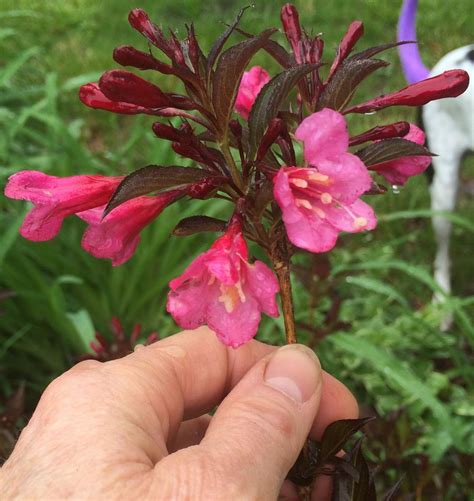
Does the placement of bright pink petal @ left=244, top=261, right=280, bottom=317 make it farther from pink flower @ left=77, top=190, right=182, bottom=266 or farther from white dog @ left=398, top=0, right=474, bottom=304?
white dog @ left=398, top=0, right=474, bottom=304

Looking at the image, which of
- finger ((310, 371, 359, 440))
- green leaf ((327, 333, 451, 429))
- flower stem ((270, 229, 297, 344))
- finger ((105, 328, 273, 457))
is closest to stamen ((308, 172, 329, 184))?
flower stem ((270, 229, 297, 344))

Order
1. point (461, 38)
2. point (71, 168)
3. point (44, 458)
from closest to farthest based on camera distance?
point (44, 458), point (71, 168), point (461, 38)

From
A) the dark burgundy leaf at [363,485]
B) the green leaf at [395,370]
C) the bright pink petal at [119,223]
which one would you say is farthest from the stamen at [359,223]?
the green leaf at [395,370]

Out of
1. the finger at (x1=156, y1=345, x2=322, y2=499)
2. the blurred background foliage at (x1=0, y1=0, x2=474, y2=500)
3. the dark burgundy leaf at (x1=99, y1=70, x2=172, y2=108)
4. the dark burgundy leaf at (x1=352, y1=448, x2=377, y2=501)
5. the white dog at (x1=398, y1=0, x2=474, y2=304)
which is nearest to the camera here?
the dark burgundy leaf at (x1=99, y1=70, x2=172, y2=108)

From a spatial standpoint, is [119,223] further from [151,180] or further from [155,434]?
[155,434]

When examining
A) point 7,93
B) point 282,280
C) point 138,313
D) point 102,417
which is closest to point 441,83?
point 282,280

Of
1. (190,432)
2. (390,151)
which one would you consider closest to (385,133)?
(390,151)

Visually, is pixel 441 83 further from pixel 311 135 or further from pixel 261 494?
pixel 261 494

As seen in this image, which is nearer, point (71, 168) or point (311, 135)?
point (311, 135)
